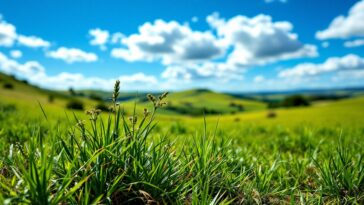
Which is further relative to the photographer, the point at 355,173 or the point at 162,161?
the point at 355,173

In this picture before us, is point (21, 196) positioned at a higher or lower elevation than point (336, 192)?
higher

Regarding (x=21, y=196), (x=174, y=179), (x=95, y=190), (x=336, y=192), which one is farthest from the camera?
(x=336, y=192)

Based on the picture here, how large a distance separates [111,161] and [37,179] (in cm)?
79

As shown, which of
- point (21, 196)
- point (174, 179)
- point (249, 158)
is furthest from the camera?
point (249, 158)

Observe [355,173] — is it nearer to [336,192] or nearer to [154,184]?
[336,192]

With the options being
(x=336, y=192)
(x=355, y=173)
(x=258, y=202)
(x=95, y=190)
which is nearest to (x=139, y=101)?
(x=95, y=190)

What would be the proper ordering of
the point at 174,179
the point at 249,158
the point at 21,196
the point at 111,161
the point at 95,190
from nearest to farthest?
the point at 21,196
the point at 95,190
the point at 111,161
the point at 174,179
the point at 249,158

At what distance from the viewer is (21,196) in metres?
2.51

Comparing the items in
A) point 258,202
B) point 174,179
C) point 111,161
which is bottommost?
point 258,202

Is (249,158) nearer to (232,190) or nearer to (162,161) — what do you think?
(232,190)

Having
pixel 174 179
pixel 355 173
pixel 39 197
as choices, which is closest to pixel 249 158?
pixel 355 173

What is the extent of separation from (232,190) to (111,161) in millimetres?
1315

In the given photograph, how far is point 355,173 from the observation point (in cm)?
400

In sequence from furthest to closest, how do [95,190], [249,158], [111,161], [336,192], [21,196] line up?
[249,158], [336,192], [111,161], [95,190], [21,196]
